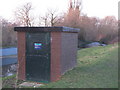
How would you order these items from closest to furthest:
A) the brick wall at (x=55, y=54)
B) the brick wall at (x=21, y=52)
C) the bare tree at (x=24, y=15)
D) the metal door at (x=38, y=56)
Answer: the brick wall at (x=55, y=54) < the metal door at (x=38, y=56) < the brick wall at (x=21, y=52) < the bare tree at (x=24, y=15)

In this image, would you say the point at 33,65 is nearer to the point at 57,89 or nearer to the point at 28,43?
the point at 28,43

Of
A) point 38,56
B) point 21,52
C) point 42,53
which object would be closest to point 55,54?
point 42,53

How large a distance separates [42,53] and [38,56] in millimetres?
202

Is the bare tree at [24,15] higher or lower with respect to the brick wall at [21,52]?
higher

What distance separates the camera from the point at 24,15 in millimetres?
34969

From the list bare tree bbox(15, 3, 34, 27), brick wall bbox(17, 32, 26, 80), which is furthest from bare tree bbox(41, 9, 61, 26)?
brick wall bbox(17, 32, 26, 80)

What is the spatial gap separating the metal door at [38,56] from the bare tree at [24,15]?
26.9m

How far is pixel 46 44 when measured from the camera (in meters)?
6.11

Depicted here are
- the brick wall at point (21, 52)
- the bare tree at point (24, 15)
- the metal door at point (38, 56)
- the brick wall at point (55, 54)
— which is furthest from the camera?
the bare tree at point (24, 15)

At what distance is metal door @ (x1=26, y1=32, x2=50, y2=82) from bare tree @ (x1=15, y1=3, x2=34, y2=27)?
2694 cm

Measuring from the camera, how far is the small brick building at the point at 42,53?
601 centimetres

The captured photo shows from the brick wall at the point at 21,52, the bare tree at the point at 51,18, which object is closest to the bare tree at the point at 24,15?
the bare tree at the point at 51,18

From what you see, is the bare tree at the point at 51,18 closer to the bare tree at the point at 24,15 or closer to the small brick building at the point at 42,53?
the bare tree at the point at 24,15

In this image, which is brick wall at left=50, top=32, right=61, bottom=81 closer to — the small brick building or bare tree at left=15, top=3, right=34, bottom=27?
the small brick building
